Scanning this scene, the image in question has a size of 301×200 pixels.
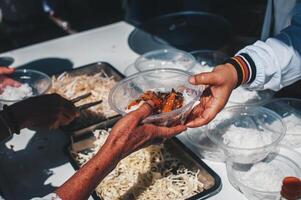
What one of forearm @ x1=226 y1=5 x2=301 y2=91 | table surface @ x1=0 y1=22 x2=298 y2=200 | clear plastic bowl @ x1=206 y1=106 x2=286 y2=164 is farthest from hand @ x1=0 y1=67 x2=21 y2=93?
forearm @ x1=226 y1=5 x2=301 y2=91

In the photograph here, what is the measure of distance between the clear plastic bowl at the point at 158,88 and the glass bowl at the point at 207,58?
0.54 m

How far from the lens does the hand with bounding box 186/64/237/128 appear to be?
5.47 feet

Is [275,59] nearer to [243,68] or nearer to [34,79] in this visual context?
[243,68]

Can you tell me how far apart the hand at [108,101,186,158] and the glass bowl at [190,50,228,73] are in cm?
108

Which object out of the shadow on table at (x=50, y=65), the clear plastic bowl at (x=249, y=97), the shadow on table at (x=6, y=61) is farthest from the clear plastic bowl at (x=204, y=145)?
the shadow on table at (x=6, y=61)

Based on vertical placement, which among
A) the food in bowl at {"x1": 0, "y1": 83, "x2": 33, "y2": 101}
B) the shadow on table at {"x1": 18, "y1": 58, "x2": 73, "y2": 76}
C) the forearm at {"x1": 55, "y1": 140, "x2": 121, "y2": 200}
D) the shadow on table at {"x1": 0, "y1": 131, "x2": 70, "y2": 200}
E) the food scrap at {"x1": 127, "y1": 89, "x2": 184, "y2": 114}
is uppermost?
the food scrap at {"x1": 127, "y1": 89, "x2": 184, "y2": 114}

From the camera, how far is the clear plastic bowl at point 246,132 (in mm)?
1636

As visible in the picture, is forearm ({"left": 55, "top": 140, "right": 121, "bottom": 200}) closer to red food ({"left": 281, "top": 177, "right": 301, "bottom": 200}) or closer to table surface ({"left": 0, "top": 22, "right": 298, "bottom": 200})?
table surface ({"left": 0, "top": 22, "right": 298, "bottom": 200})

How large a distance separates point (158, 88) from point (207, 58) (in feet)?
2.40

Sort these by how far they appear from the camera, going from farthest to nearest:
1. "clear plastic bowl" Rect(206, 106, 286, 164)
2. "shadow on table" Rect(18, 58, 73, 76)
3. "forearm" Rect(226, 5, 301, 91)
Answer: "shadow on table" Rect(18, 58, 73, 76), "forearm" Rect(226, 5, 301, 91), "clear plastic bowl" Rect(206, 106, 286, 164)

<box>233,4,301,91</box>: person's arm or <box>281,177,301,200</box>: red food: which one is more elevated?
<box>233,4,301,91</box>: person's arm

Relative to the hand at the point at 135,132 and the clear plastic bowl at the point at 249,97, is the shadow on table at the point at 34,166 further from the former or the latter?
the clear plastic bowl at the point at 249,97

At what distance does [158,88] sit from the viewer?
6.48ft

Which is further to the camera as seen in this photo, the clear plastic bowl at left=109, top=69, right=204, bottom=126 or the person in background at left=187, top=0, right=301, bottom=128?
the person in background at left=187, top=0, right=301, bottom=128
